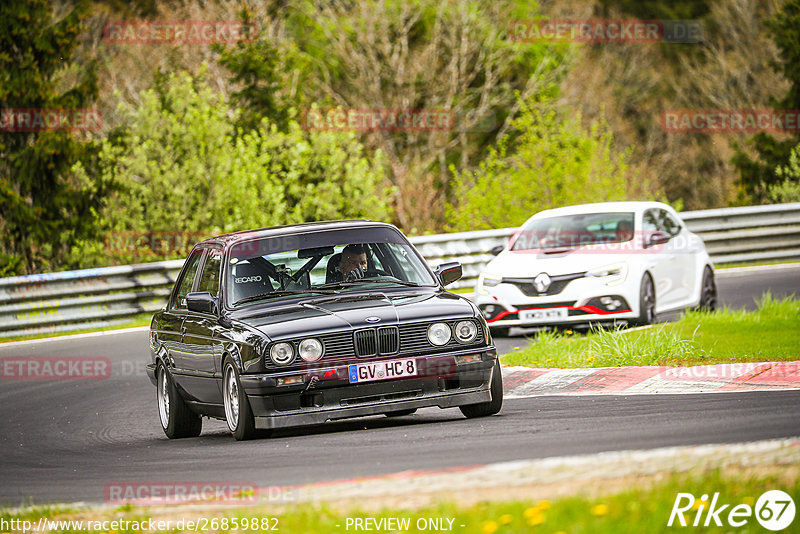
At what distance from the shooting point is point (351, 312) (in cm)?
955

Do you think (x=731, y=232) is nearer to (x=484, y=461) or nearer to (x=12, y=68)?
(x=12, y=68)

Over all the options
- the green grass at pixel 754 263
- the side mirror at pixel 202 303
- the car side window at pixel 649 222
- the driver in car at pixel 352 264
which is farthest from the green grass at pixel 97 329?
the driver in car at pixel 352 264

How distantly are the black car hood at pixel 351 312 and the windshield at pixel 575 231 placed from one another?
7.00 metres

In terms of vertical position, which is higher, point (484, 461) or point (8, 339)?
point (484, 461)

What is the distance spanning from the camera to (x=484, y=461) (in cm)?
746

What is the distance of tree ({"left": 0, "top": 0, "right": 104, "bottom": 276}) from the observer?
2612 cm

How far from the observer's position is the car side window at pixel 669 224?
1775cm

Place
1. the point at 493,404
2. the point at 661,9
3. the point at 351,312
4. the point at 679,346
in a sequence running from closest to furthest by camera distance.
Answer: the point at 351,312
the point at 493,404
the point at 679,346
the point at 661,9

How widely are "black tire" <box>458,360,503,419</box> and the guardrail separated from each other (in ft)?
38.9

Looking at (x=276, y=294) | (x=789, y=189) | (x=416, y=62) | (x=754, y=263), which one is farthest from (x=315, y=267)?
(x=416, y=62)

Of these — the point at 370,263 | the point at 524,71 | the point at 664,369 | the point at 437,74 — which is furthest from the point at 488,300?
the point at 524,71

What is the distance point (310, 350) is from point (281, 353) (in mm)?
202

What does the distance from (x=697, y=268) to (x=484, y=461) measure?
10544mm

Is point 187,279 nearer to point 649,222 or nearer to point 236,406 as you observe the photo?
point 236,406
